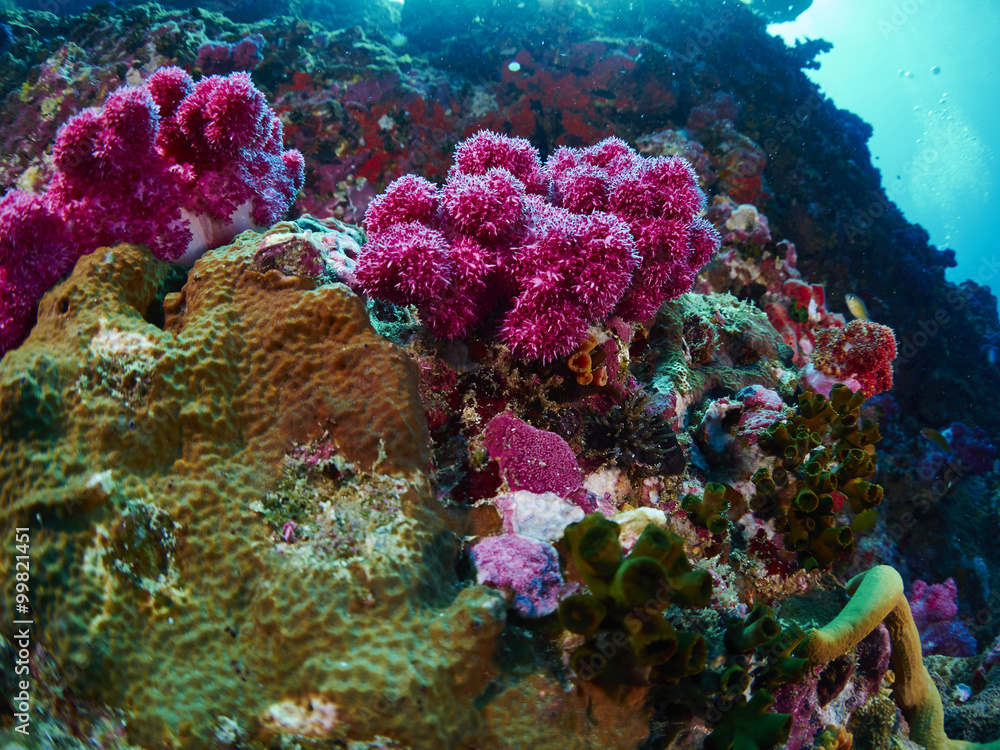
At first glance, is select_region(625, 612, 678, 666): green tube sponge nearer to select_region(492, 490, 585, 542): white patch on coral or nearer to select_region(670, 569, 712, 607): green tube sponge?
select_region(670, 569, 712, 607): green tube sponge

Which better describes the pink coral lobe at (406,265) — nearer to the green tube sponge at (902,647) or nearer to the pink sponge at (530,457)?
the pink sponge at (530,457)

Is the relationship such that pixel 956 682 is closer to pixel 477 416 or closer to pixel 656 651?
pixel 656 651

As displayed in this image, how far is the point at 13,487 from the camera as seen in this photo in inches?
63.7

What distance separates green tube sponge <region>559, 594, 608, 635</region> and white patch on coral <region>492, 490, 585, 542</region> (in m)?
0.51

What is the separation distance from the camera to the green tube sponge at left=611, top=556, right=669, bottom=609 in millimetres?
1452

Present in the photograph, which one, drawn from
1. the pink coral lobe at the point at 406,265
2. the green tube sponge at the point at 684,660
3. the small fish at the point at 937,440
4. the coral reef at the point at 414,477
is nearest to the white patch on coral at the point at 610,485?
the coral reef at the point at 414,477

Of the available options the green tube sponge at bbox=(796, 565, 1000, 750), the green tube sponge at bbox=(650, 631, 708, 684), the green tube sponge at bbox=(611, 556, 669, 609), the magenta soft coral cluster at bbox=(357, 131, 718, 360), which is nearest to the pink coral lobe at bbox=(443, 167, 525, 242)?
the magenta soft coral cluster at bbox=(357, 131, 718, 360)

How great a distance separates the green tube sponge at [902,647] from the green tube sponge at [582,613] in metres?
1.65

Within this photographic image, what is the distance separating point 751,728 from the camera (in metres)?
1.77

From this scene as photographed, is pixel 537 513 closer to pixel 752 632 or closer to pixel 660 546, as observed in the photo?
pixel 660 546

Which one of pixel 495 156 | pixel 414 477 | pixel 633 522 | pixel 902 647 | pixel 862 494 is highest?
pixel 495 156

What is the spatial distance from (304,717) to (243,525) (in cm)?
67

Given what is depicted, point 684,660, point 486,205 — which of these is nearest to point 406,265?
point 486,205

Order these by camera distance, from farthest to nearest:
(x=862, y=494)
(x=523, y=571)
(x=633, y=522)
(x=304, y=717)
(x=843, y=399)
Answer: (x=843, y=399), (x=862, y=494), (x=633, y=522), (x=523, y=571), (x=304, y=717)
